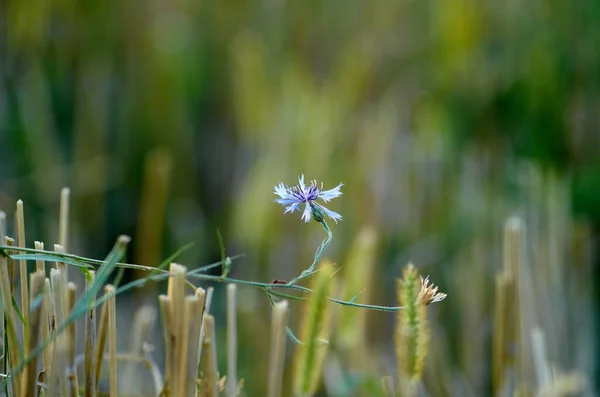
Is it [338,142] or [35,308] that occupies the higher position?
[338,142]

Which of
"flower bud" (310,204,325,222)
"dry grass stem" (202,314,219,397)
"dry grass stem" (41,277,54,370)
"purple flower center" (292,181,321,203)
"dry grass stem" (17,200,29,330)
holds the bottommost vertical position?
"dry grass stem" (202,314,219,397)

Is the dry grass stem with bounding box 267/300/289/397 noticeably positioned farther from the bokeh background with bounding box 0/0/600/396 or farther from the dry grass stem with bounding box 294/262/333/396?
the bokeh background with bounding box 0/0/600/396

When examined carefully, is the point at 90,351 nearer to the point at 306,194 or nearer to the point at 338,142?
the point at 306,194

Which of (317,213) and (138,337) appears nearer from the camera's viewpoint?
(317,213)

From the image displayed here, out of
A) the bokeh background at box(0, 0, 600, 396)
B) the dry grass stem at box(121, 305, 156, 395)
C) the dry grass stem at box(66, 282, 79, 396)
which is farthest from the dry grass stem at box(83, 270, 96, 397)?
the bokeh background at box(0, 0, 600, 396)

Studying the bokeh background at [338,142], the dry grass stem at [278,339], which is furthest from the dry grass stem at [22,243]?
the bokeh background at [338,142]

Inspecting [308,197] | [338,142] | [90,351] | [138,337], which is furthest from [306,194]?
[338,142]

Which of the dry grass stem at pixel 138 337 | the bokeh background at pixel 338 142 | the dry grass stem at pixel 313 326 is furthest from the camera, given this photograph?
the bokeh background at pixel 338 142

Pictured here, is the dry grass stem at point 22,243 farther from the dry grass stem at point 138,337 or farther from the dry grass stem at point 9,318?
the dry grass stem at point 138,337

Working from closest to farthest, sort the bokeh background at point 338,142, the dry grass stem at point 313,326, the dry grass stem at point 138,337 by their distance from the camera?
the dry grass stem at point 313,326 < the dry grass stem at point 138,337 < the bokeh background at point 338,142
